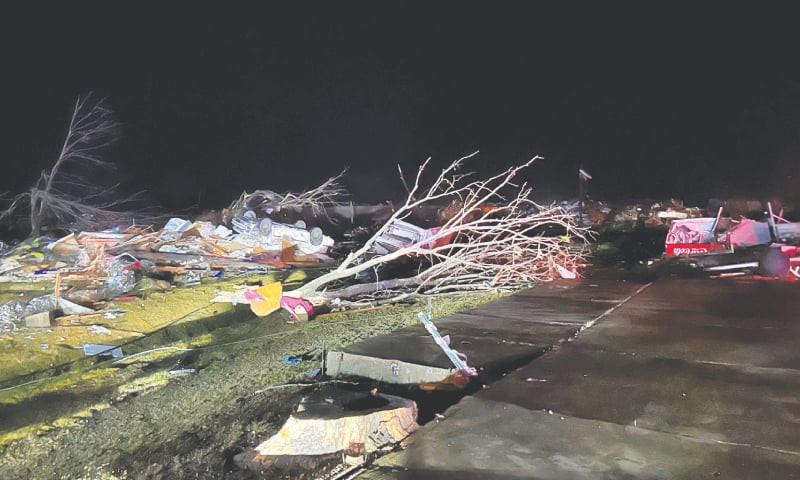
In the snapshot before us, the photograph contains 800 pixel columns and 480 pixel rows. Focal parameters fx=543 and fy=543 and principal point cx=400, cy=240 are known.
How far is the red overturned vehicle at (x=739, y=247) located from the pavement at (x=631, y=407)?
8.84ft

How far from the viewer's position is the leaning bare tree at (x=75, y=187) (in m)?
14.1

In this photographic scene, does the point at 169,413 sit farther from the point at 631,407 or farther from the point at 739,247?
the point at 739,247

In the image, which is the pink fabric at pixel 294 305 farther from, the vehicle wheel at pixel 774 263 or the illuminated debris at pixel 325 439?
the vehicle wheel at pixel 774 263

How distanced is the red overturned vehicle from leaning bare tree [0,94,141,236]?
562 inches

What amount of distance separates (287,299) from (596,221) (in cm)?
1951

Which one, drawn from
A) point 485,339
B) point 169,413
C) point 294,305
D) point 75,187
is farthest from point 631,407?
point 75,187

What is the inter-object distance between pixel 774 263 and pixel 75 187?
17.8 m

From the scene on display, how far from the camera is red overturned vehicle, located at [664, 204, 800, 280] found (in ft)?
26.8

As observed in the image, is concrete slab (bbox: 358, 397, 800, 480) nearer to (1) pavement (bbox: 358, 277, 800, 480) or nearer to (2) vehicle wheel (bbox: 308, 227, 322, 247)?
(1) pavement (bbox: 358, 277, 800, 480)

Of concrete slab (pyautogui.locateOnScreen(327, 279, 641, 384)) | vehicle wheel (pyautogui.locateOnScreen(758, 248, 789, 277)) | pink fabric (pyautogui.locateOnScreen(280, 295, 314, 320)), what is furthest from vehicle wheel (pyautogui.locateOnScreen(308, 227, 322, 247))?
vehicle wheel (pyautogui.locateOnScreen(758, 248, 789, 277))

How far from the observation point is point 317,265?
1191 centimetres

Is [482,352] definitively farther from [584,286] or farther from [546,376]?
[584,286]

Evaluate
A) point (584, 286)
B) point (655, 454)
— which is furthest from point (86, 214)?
point (655, 454)

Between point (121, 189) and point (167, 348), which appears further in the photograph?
point (121, 189)
